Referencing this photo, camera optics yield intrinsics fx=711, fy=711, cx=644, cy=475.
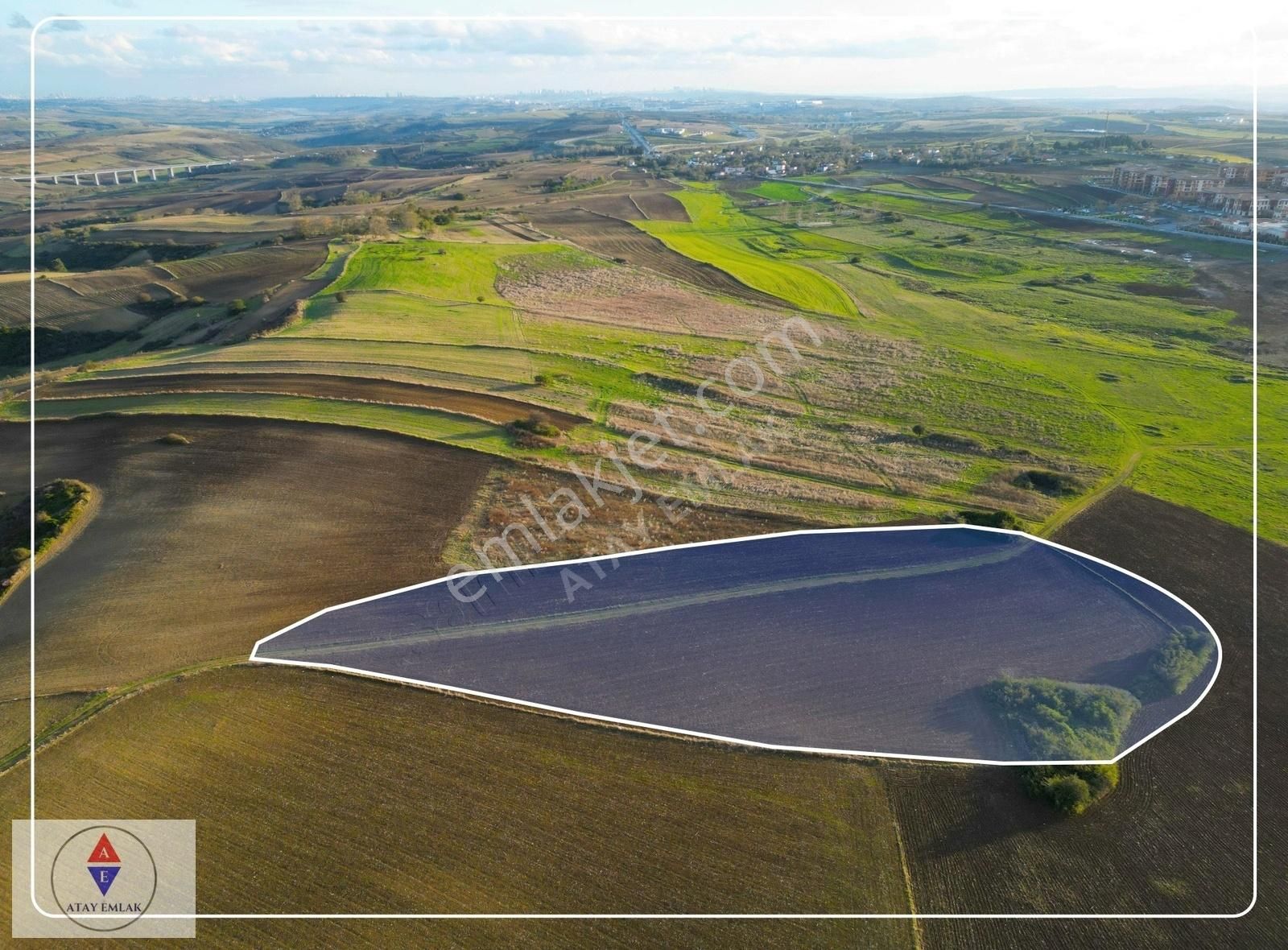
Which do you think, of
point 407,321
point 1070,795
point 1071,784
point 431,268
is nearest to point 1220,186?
point 431,268

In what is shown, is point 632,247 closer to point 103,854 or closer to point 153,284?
point 153,284

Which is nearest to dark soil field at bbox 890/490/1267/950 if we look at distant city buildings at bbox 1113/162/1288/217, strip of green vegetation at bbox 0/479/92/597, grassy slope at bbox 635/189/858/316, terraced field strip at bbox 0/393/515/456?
terraced field strip at bbox 0/393/515/456

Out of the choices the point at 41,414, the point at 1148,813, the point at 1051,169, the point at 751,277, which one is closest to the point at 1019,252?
the point at 751,277

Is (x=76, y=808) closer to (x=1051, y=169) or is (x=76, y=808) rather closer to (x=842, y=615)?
(x=842, y=615)

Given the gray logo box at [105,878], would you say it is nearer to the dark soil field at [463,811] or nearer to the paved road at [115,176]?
the dark soil field at [463,811]

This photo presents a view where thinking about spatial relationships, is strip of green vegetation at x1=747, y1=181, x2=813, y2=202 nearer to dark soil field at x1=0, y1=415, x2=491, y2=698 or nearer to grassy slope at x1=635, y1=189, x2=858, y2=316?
grassy slope at x1=635, y1=189, x2=858, y2=316

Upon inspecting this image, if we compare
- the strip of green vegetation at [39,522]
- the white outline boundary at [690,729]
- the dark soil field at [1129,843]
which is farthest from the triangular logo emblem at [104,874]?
the dark soil field at [1129,843]
